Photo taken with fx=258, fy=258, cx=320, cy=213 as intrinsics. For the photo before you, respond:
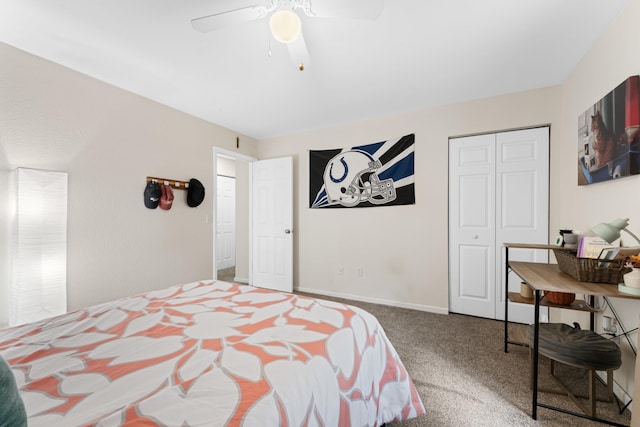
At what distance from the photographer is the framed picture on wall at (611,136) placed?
1.46m

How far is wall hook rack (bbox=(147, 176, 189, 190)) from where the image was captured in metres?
2.84

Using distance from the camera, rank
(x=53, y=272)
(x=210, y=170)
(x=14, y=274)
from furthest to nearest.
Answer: (x=210, y=170) < (x=53, y=272) < (x=14, y=274)

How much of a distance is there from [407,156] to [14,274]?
3777mm

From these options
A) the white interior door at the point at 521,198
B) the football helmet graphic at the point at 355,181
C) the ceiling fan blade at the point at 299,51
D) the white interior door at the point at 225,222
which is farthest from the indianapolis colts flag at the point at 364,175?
the white interior door at the point at 225,222

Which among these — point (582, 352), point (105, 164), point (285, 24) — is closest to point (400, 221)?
point (582, 352)

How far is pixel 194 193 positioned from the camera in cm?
319

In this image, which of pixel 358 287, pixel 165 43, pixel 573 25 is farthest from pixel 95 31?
pixel 358 287

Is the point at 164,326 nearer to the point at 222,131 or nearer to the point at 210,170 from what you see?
the point at 210,170

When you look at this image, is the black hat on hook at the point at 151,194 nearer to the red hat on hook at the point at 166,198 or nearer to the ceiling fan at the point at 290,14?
the red hat on hook at the point at 166,198

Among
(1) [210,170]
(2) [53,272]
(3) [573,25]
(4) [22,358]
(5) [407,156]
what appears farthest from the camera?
(1) [210,170]

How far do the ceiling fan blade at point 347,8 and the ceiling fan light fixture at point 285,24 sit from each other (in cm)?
15

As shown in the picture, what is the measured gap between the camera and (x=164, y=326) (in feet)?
3.94

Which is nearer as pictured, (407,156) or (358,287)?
(407,156)

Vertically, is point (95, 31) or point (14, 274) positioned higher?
point (95, 31)
